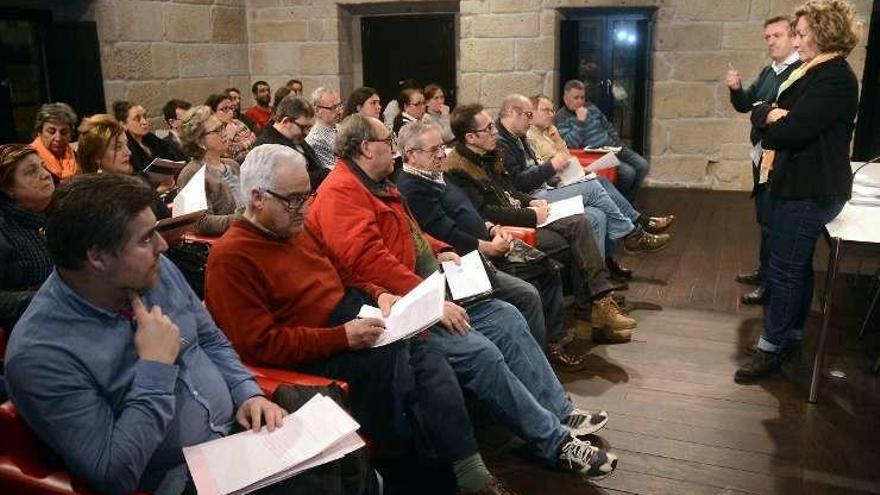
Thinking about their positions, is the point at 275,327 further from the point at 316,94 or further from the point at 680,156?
the point at 680,156

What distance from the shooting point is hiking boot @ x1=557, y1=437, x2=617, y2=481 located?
218 centimetres

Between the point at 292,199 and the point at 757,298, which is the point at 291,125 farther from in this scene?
the point at 757,298

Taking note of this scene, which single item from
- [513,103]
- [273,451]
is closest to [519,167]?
[513,103]

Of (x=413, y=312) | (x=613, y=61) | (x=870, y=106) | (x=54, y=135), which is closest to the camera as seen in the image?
(x=413, y=312)

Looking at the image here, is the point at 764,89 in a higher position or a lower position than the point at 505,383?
higher

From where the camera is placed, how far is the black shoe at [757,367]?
9.44 feet

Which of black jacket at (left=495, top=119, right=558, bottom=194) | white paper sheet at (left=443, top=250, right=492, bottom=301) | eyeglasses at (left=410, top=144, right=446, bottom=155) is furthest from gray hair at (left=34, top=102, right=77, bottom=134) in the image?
white paper sheet at (left=443, top=250, right=492, bottom=301)

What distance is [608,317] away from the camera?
A: 3250 millimetres

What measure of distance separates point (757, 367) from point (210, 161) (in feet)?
8.79

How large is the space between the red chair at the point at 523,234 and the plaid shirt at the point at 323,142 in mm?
1679

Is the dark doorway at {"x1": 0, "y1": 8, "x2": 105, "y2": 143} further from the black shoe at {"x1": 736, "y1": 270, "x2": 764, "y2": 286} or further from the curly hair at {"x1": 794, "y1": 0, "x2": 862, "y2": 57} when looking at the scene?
the curly hair at {"x1": 794, "y1": 0, "x2": 862, "y2": 57}

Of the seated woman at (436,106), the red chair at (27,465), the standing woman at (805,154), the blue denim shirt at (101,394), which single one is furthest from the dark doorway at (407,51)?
the red chair at (27,465)

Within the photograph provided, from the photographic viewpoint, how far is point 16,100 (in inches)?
216

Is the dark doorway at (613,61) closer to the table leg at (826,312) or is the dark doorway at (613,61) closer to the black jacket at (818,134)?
the black jacket at (818,134)
